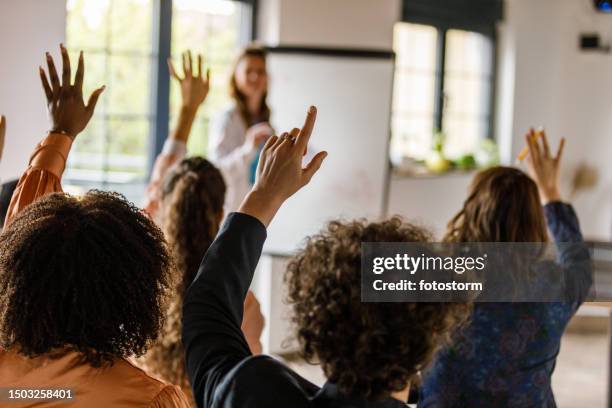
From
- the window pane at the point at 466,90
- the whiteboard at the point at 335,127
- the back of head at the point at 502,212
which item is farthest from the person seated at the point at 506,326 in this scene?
the window pane at the point at 466,90

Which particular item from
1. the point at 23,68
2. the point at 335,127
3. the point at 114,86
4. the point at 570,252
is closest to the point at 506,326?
the point at 570,252

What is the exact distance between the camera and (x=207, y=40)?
144 inches

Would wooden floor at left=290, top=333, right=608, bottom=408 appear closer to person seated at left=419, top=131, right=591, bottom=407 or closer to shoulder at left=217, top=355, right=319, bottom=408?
person seated at left=419, top=131, right=591, bottom=407

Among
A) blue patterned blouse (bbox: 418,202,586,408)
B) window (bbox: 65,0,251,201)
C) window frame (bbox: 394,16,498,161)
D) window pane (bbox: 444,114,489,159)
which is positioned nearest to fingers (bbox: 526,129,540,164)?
blue patterned blouse (bbox: 418,202,586,408)

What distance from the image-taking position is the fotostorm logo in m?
0.74

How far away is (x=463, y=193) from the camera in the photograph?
14.8 ft

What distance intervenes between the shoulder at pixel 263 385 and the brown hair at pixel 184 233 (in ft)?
2.37

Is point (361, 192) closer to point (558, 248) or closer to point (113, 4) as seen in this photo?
point (113, 4)

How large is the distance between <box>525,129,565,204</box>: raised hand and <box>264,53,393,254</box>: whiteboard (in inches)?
77.1

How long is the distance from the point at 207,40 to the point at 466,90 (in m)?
1.81

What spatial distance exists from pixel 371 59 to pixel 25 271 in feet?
9.22

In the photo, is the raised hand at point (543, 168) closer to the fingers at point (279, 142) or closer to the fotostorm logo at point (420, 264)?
the fotostorm logo at point (420, 264)

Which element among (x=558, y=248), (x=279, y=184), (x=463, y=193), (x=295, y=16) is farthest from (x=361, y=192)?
(x=279, y=184)

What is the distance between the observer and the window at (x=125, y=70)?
3.35 meters
